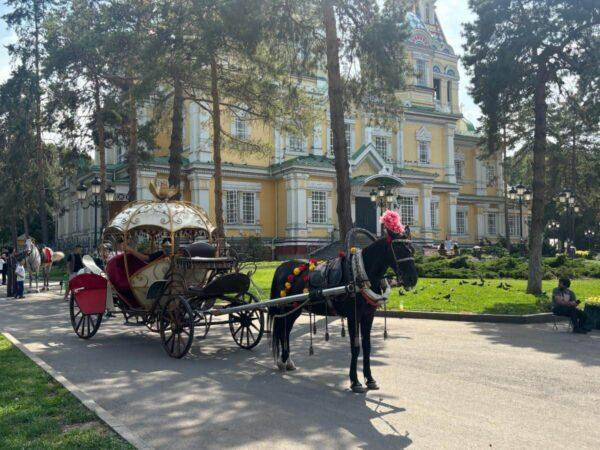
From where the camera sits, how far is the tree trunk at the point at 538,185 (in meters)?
19.2

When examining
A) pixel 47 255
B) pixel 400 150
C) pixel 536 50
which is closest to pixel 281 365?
pixel 536 50

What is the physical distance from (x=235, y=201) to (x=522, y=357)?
34.3 metres

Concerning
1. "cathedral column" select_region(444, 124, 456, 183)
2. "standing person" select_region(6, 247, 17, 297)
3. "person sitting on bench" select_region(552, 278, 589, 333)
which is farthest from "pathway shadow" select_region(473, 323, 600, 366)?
"cathedral column" select_region(444, 124, 456, 183)

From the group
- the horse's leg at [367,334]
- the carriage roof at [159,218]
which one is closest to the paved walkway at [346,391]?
the horse's leg at [367,334]

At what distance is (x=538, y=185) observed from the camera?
63.0 ft

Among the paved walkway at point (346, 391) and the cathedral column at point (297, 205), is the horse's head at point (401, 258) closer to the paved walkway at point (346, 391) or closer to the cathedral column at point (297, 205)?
the paved walkway at point (346, 391)

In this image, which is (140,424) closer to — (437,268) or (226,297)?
(226,297)

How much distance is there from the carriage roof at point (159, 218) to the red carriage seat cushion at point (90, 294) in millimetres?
1081

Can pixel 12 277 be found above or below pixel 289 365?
above

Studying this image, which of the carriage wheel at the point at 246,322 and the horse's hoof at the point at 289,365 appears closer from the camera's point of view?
the horse's hoof at the point at 289,365

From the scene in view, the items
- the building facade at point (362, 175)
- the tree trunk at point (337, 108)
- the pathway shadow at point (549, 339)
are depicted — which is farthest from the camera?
the building facade at point (362, 175)

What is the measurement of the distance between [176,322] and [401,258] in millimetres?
4433

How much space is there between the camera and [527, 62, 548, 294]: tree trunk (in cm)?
1922

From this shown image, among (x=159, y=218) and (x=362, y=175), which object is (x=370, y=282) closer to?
(x=159, y=218)
